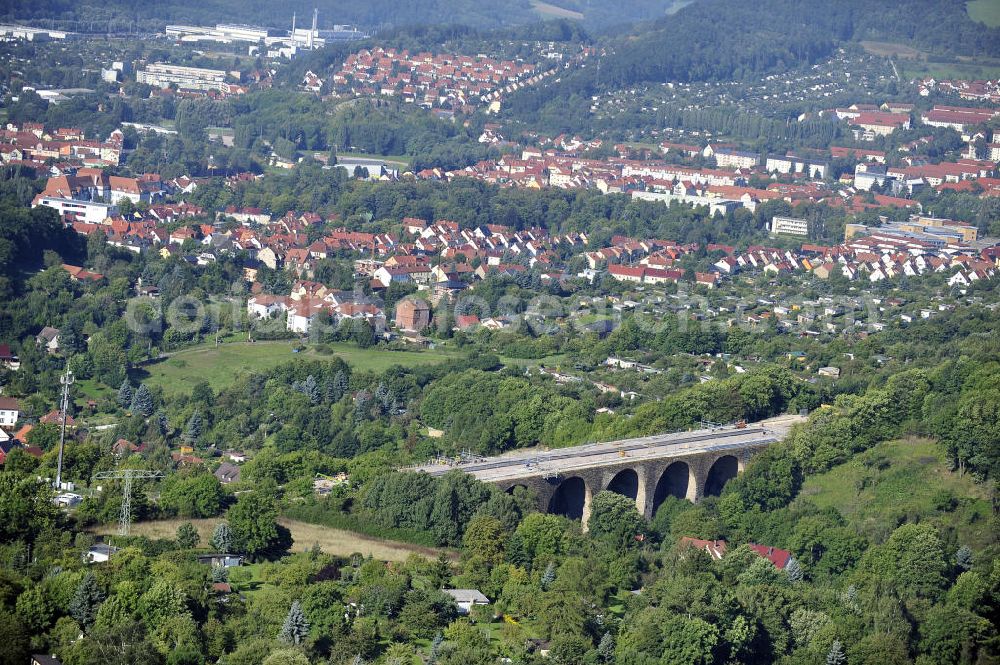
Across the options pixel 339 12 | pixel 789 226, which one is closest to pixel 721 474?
pixel 789 226

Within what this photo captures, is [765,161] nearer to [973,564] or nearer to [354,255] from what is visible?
[354,255]

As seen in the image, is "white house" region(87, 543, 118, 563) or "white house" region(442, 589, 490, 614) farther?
"white house" region(442, 589, 490, 614)

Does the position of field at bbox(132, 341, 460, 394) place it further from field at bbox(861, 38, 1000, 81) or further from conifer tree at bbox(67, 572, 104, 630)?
field at bbox(861, 38, 1000, 81)

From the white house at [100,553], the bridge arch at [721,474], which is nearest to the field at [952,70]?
the bridge arch at [721,474]

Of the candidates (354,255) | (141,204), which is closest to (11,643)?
(354,255)

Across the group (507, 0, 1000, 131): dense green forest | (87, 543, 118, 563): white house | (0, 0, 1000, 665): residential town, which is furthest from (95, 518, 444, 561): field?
(507, 0, 1000, 131): dense green forest

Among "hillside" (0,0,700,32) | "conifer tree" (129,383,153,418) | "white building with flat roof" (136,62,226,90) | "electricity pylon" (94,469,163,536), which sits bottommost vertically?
"conifer tree" (129,383,153,418)
